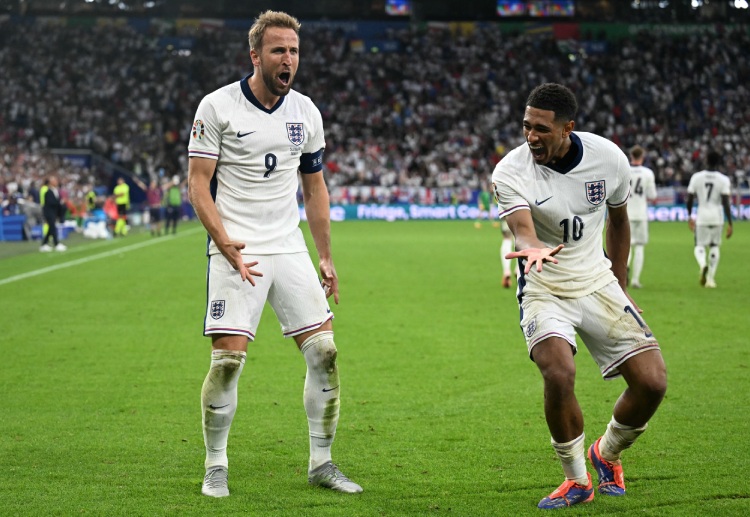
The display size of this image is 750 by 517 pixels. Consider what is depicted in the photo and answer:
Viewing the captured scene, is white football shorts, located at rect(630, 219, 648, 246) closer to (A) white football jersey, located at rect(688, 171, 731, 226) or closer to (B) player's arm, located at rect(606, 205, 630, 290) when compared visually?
(A) white football jersey, located at rect(688, 171, 731, 226)

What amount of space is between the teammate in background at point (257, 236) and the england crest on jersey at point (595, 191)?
1.58m

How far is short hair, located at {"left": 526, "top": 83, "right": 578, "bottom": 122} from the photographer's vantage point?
507cm

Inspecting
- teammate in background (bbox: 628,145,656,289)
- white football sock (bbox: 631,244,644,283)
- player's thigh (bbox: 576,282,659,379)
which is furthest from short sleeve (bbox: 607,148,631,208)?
white football sock (bbox: 631,244,644,283)

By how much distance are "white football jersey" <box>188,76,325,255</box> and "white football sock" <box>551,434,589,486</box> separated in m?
1.83

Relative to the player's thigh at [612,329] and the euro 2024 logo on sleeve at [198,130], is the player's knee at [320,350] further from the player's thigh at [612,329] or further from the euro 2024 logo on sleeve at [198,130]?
the player's thigh at [612,329]

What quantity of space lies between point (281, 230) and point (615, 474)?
2.30m

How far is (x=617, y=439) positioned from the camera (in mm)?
5371

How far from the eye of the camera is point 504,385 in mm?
8594

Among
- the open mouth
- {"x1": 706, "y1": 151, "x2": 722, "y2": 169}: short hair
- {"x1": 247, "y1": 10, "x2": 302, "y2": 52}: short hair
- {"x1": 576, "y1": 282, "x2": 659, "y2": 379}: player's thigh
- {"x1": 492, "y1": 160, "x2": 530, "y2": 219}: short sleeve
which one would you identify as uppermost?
{"x1": 247, "y1": 10, "x2": 302, "y2": 52}: short hair

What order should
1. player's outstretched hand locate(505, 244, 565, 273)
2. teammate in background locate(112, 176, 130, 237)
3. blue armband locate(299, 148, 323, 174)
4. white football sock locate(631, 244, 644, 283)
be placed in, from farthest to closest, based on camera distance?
teammate in background locate(112, 176, 130, 237)
white football sock locate(631, 244, 644, 283)
blue armband locate(299, 148, 323, 174)
player's outstretched hand locate(505, 244, 565, 273)

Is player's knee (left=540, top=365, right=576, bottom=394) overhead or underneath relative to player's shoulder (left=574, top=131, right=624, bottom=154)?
underneath

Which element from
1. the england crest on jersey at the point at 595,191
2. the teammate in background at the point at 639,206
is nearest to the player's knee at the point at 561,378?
the england crest on jersey at the point at 595,191

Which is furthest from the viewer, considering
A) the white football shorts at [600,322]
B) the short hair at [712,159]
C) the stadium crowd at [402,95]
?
the stadium crowd at [402,95]

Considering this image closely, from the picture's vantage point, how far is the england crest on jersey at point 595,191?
5289 millimetres
